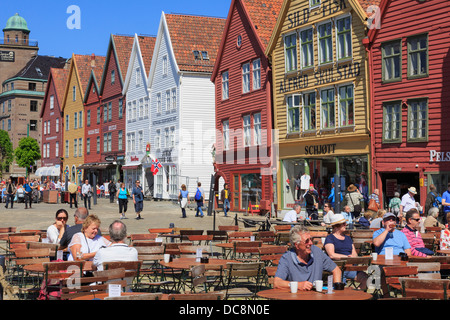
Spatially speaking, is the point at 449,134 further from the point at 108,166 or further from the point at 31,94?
the point at 31,94

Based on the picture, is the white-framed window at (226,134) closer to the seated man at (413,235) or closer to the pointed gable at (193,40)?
the pointed gable at (193,40)

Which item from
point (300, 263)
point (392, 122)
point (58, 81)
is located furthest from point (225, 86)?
point (58, 81)

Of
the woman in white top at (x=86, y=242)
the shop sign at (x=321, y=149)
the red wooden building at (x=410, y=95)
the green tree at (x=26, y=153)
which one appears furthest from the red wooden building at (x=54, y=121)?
the woman in white top at (x=86, y=242)

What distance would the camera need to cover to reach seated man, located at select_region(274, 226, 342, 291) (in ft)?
28.0

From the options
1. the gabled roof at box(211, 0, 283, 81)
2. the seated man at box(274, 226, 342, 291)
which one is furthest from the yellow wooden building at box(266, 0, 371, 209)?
the seated man at box(274, 226, 342, 291)

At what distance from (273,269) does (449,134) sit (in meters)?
17.5

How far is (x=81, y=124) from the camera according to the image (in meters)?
72.4

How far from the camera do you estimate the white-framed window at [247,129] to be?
1532 inches

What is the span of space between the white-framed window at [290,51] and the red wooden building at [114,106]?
28.7 meters

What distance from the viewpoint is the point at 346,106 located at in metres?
Result: 30.6

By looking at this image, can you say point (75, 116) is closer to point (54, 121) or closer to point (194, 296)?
point (54, 121)

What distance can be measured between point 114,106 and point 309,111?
111 ft

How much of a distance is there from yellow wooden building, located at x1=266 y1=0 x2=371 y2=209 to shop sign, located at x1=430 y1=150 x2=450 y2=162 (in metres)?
3.55
